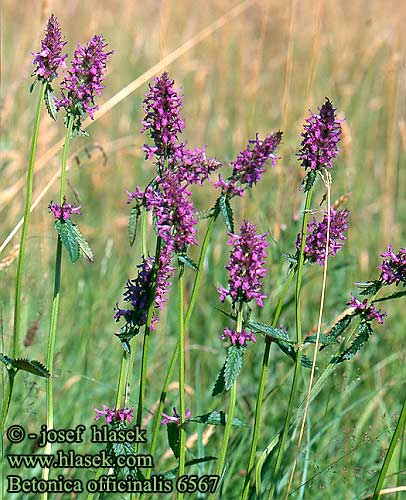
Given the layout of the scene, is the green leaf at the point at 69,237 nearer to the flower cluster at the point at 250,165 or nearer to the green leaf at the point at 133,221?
the green leaf at the point at 133,221

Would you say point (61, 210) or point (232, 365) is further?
point (61, 210)

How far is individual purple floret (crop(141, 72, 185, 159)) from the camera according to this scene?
4.62ft

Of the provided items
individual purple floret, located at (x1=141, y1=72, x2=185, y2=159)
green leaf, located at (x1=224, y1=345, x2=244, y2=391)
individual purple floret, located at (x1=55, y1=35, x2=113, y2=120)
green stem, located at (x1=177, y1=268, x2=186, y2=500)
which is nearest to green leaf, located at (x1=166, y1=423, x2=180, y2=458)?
green stem, located at (x1=177, y1=268, x2=186, y2=500)

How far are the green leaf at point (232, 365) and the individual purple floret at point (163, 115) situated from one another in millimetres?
379

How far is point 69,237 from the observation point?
58.1 inches

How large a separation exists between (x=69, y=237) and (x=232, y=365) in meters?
0.38

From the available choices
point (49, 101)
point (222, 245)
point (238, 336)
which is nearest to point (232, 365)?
point (238, 336)

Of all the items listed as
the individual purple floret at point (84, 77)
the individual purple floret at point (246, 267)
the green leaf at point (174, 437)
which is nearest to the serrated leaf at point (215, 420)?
the green leaf at point (174, 437)

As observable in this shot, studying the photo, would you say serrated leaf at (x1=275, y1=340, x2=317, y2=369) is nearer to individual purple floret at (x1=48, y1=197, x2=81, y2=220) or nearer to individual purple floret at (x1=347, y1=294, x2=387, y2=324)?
individual purple floret at (x1=347, y1=294, x2=387, y2=324)

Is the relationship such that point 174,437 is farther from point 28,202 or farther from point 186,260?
point 28,202

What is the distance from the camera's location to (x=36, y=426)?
255 cm

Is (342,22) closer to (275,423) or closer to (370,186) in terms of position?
(370,186)

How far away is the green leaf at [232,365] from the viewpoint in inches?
54.1

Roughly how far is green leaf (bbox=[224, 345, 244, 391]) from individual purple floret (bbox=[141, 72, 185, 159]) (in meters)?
0.38
